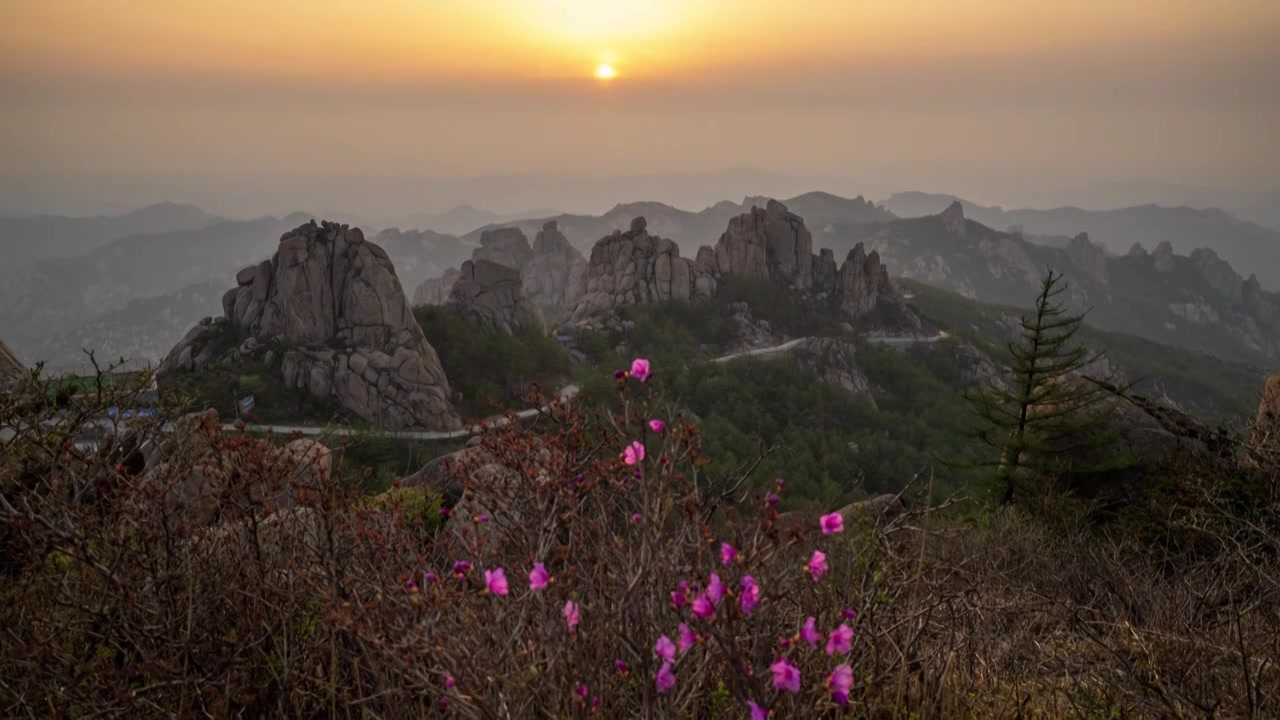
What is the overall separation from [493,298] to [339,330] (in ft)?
63.8

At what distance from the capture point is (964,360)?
76.5 meters

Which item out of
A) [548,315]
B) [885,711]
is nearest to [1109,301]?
[548,315]

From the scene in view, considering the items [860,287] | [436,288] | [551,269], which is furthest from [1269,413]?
[551,269]

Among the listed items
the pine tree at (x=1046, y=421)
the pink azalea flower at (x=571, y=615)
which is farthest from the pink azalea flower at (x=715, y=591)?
the pine tree at (x=1046, y=421)

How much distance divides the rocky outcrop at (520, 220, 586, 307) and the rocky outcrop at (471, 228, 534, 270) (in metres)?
3.64

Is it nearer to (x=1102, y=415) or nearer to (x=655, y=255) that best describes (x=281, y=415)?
(x=1102, y=415)

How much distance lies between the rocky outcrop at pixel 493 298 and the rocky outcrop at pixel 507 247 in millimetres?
67664

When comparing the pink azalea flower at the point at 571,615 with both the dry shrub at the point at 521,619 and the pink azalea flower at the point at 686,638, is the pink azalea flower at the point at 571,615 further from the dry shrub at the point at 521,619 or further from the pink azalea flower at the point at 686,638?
the pink azalea flower at the point at 686,638

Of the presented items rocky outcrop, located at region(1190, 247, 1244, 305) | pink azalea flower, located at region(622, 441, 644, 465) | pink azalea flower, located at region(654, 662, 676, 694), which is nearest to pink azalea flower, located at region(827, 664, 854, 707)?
pink azalea flower, located at region(654, 662, 676, 694)

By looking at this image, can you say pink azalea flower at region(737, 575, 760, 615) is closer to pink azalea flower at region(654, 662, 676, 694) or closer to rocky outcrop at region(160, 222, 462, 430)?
pink azalea flower at region(654, 662, 676, 694)

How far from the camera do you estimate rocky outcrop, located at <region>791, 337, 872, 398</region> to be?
65.8 meters

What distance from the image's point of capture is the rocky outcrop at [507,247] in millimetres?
137875

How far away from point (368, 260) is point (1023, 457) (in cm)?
4464

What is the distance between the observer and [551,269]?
132m
